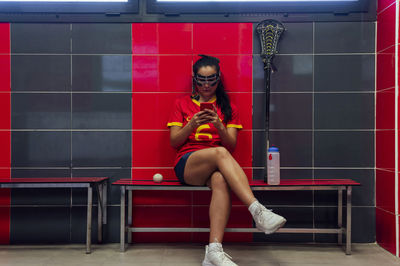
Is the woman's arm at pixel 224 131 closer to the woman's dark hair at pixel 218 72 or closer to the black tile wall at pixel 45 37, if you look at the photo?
the woman's dark hair at pixel 218 72

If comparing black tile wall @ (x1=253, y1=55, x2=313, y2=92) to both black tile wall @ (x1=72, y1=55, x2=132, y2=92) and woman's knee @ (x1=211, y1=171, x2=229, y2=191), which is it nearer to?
woman's knee @ (x1=211, y1=171, x2=229, y2=191)

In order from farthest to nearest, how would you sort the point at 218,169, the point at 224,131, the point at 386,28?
the point at 386,28
the point at 224,131
the point at 218,169

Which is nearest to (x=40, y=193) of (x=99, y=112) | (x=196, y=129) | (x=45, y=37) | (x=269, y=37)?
(x=99, y=112)

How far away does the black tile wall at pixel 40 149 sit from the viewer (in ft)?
8.76

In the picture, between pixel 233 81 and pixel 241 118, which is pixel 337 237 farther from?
pixel 233 81

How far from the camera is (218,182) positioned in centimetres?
213


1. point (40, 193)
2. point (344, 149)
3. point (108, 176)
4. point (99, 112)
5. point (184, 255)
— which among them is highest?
point (99, 112)

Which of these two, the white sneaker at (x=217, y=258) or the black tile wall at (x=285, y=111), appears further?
the black tile wall at (x=285, y=111)

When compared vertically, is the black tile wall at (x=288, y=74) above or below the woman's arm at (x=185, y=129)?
above

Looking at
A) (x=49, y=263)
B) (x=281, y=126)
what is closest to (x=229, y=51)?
Result: (x=281, y=126)

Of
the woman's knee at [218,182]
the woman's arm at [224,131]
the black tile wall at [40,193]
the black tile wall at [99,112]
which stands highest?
the black tile wall at [99,112]

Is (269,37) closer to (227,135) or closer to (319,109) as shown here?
(319,109)

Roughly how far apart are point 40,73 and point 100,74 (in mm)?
449

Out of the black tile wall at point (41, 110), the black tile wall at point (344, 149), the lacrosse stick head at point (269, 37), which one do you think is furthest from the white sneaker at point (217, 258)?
the black tile wall at point (41, 110)
